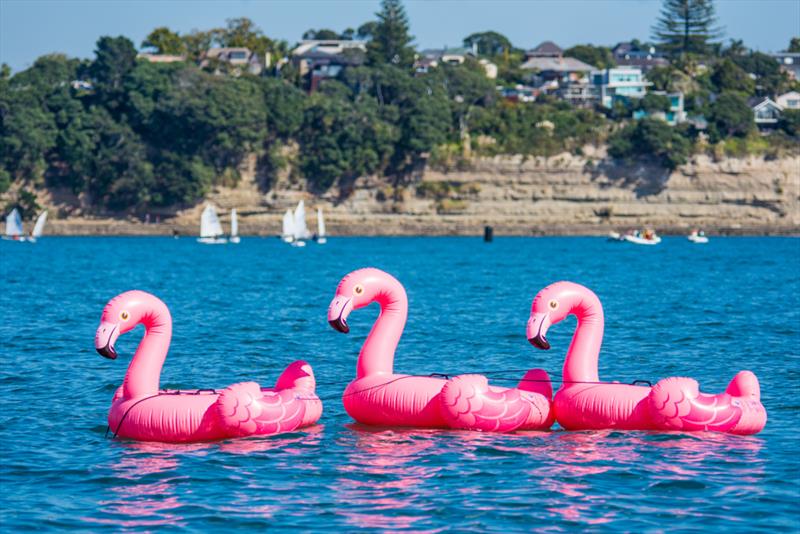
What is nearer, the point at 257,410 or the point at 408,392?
the point at 257,410

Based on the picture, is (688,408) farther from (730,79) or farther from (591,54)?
(591,54)

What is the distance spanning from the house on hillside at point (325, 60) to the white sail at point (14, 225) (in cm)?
4310

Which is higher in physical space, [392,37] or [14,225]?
[392,37]

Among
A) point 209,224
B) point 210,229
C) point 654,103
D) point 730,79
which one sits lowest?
point 210,229

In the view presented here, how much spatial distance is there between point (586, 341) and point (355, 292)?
380 cm

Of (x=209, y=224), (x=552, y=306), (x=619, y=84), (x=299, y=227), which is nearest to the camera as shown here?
(x=552, y=306)

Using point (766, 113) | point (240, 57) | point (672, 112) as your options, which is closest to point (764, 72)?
point (766, 113)

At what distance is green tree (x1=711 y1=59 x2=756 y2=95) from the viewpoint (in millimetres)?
151375

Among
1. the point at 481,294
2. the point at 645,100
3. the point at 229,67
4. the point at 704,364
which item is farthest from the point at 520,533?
the point at 229,67

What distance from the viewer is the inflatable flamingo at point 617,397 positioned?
20.0 metres

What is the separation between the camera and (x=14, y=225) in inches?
4717

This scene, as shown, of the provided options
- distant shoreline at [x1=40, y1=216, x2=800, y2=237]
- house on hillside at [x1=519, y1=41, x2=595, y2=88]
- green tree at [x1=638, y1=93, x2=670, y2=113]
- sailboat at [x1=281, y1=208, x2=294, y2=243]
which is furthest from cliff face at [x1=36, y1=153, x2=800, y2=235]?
house on hillside at [x1=519, y1=41, x2=595, y2=88]

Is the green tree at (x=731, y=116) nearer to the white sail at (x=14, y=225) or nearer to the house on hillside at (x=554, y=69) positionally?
the house on hillside at (x=554, y=69)

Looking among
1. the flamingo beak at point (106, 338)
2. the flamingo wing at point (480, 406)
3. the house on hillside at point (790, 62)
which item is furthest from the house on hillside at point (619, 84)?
the flamingo beak at point (106, 338)
